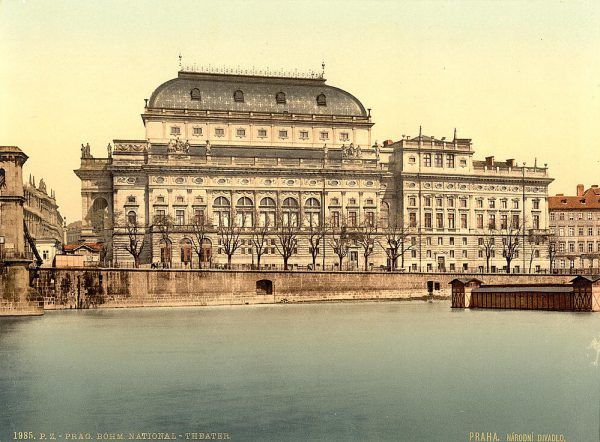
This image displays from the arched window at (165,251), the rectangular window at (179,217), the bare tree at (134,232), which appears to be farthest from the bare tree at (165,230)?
the bare tree at (134,232)

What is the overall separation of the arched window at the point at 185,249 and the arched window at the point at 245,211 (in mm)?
6668

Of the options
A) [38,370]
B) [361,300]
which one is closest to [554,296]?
[361,300]

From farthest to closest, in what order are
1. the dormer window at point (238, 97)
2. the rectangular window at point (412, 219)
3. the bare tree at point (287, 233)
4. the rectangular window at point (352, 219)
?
the dormer window at point (238, 97) < the rectangular window at point (412, 219) < the rectangular window at point (352, 219) < the bare tree at point (287, 233)

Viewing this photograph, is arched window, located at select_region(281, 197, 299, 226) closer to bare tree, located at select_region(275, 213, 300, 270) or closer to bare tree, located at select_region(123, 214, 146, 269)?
bare tree, located at select_region(275, 213, 300, 270)

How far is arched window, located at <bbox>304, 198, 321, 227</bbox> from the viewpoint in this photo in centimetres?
10756

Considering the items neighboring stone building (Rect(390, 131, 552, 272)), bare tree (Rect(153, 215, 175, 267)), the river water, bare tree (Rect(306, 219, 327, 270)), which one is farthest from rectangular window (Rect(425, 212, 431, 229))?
the river water

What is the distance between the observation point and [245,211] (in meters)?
106

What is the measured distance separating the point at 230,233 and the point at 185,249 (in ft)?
17.2

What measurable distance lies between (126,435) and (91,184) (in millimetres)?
81272

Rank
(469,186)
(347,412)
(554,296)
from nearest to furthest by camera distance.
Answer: (347,412) → (554,296) → (469,186)

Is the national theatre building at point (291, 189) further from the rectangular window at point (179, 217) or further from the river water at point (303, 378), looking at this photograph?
the river water at point (303, 378)

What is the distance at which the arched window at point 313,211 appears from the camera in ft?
353

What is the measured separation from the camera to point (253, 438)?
96.0ft

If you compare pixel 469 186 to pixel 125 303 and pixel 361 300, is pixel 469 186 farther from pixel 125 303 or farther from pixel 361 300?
pixel 125 303
